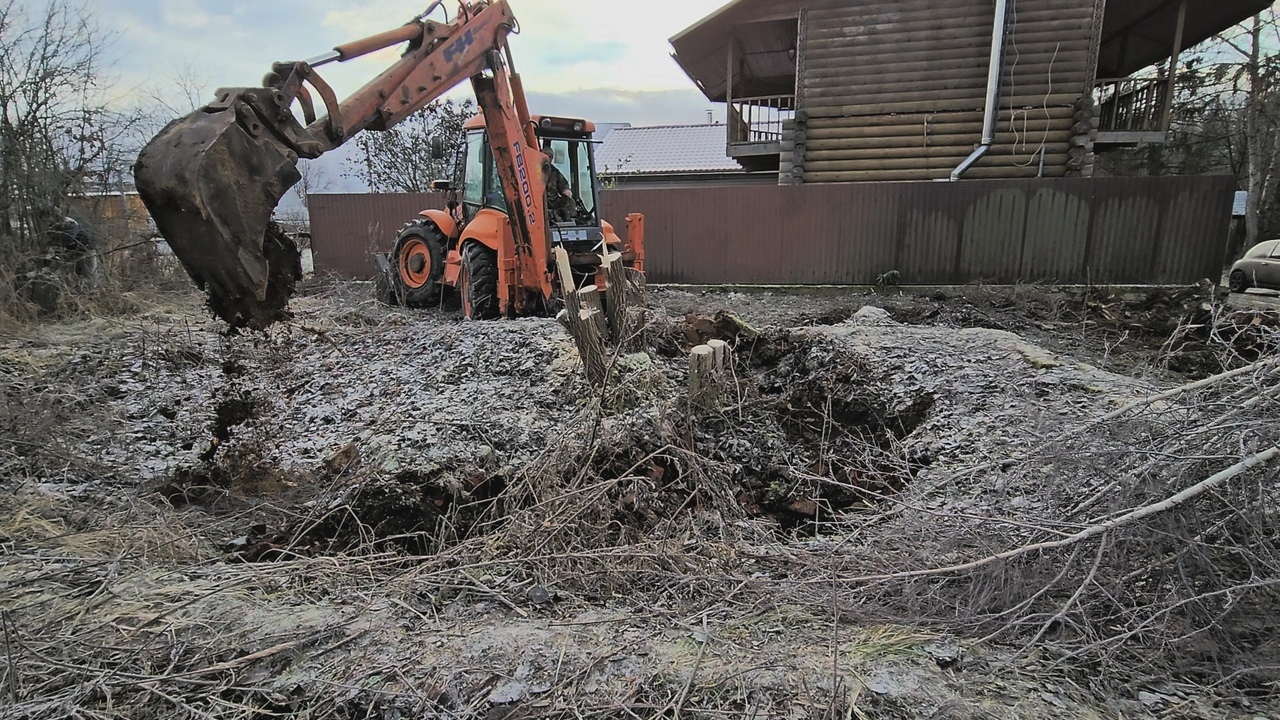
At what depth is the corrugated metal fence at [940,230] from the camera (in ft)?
32.7

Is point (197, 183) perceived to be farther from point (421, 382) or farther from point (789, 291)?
point (789, 291)

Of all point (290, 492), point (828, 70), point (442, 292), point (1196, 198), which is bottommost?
point (290, 492)

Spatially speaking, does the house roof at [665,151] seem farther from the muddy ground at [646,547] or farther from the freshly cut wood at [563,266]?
the muddy ground at [646,547]

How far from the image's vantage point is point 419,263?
29.7 ft

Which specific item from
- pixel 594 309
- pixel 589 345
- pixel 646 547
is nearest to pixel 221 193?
pixel 589 345

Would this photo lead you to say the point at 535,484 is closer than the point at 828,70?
Yes

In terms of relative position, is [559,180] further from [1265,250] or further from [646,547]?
[1265,250]

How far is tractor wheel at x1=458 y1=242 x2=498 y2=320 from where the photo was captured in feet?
24.6

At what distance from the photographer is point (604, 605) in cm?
256

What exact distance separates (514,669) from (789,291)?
10182mm

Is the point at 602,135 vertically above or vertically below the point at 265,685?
above

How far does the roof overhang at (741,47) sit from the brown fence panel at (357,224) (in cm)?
645

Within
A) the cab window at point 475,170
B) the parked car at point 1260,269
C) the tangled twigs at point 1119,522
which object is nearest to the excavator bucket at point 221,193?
the tangled twigs at point 1119,522

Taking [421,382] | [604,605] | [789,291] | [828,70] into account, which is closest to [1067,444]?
[604,605]
